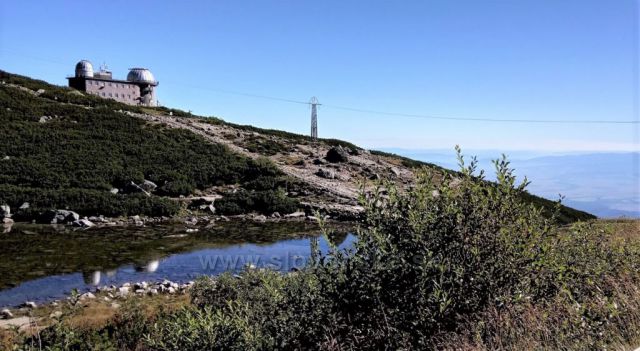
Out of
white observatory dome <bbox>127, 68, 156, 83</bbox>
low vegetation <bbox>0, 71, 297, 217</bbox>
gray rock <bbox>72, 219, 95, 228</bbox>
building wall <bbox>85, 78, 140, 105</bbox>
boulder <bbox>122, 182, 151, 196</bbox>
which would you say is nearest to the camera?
gray rock <bbox>72, 219, 95, 228</bbox>

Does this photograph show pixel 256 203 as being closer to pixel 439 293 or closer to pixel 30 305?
pixel 30 305

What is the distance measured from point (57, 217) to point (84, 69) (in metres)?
80.2

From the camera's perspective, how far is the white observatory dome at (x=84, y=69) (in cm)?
9238

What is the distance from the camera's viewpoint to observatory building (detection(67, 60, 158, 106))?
9200 centimetres

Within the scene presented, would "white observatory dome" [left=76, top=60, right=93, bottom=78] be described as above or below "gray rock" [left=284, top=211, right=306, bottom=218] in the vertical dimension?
above

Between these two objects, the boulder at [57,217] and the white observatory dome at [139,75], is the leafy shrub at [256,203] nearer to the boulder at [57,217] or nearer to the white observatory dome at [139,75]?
the boulder at [57,217]

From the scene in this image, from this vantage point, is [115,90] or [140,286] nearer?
[140,286]

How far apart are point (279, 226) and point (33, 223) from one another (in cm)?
1261

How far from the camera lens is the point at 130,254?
60.5ft

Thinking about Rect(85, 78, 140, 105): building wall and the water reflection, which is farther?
Rect(85, 78, 140, 105): building wall

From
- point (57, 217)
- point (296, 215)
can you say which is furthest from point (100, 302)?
point (296, 215)

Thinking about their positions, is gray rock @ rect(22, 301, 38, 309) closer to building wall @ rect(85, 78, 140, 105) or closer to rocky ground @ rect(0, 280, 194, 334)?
rocky ground @ rect(0, 280, 194, 334)

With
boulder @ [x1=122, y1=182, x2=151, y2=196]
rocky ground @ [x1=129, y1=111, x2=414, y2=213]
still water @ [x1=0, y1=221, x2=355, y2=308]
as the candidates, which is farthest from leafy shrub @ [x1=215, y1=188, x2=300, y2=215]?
boulder @ [x1=122, y1=182, x2=151, y2=196]

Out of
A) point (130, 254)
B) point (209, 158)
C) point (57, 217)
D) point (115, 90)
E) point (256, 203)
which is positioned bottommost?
point (130, 254)
